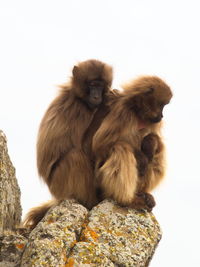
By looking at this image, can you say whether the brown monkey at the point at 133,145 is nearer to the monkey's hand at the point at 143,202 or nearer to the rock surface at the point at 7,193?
the monkey's hand at the point at 143,202

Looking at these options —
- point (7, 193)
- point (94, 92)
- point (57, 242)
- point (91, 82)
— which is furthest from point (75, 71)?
point (57, 242)

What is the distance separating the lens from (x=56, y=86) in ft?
35.8

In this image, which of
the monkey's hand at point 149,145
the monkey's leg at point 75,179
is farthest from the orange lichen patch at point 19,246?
the monkey's hand at point 149,145

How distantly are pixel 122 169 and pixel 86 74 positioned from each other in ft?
7.14

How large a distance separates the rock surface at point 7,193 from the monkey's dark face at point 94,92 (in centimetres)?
179

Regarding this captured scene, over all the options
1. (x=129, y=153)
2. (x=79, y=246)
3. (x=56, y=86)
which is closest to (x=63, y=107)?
(x=56, y=86)

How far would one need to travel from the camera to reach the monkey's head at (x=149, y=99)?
10055mm

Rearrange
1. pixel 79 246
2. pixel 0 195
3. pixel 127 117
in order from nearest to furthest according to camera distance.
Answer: pixel 79 246
pixel 0 195
pixel 127 117

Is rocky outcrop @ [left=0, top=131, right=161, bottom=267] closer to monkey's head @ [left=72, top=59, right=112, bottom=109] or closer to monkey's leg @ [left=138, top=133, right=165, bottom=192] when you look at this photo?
monkey's leg @ [left=138, top=133, right=165, bottom=192]

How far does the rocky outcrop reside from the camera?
7824 mm

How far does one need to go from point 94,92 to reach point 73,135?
0.93 metres

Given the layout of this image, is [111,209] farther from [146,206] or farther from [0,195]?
[0,195]

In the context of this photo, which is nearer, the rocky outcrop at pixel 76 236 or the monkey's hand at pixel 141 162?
the rocky outcrop at pixel 76 236

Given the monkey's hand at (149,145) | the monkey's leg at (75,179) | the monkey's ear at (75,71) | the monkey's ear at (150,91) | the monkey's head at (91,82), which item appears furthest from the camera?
the monkey's ear at (75,71)
